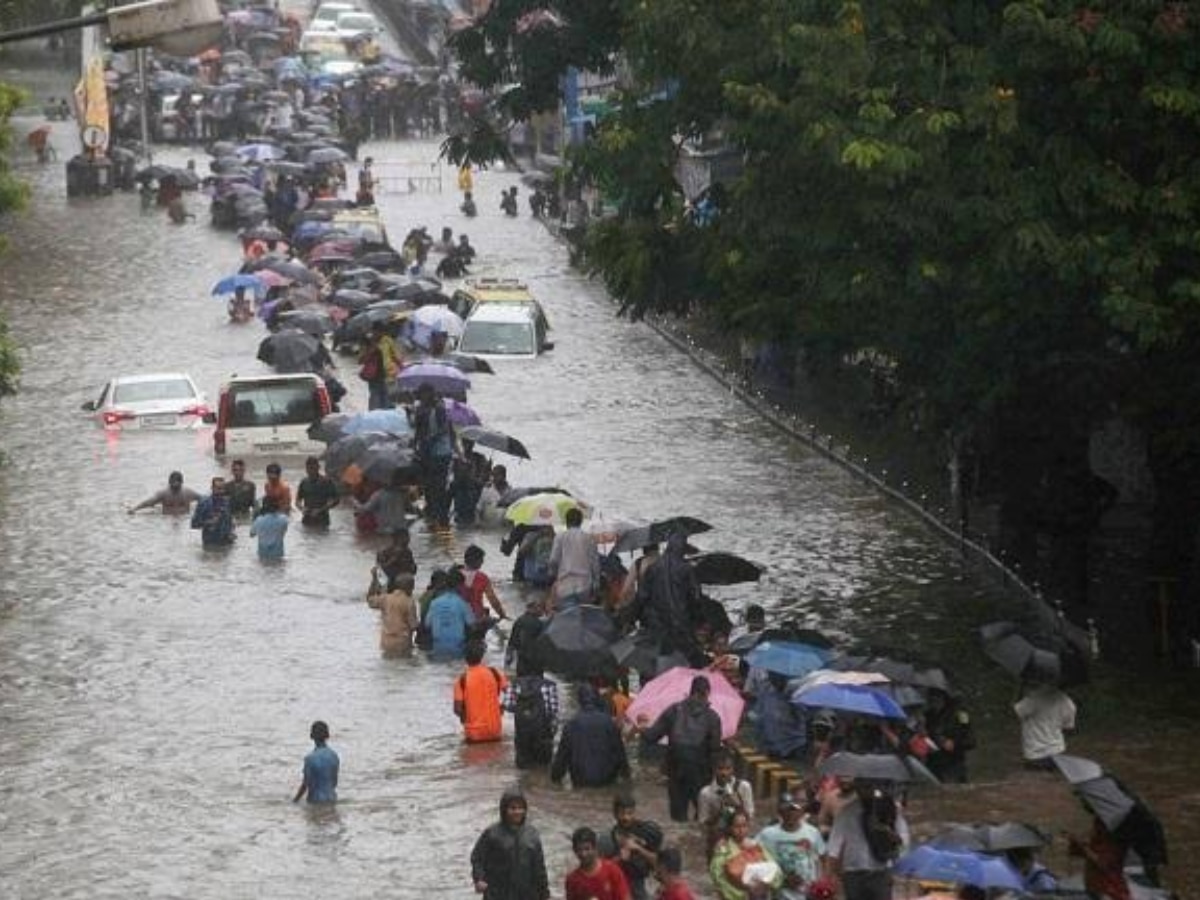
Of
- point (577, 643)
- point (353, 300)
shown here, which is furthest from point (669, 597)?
point (353, 300)

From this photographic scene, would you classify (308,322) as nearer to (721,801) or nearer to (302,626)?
(302,626)

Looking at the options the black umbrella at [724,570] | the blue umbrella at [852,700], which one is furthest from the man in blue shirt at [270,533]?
the blue umbrella at [852,700]

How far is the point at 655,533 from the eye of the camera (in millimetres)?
29672

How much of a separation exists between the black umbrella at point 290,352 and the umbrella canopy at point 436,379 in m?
5.29

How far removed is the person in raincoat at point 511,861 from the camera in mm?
19594

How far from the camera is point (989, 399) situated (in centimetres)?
3017

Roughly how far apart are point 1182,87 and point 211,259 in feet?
128

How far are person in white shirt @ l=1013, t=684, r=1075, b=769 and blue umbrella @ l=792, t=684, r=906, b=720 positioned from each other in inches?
74.0

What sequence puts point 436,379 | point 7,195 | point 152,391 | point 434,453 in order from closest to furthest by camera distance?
point 434,453 < point 436,379 < point 7,195 < point 152,391

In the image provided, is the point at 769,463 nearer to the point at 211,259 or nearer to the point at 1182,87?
the point at 1182,87

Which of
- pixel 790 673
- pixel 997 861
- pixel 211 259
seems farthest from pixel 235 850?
pixel 211 259

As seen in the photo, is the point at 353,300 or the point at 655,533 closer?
the point at 655,533

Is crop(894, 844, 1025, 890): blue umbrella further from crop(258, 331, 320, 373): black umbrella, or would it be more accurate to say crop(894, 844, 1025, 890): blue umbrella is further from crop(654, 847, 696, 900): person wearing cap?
crop(258, 331, 320, 373): black umbrella

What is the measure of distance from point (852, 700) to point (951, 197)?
19.3 ft
